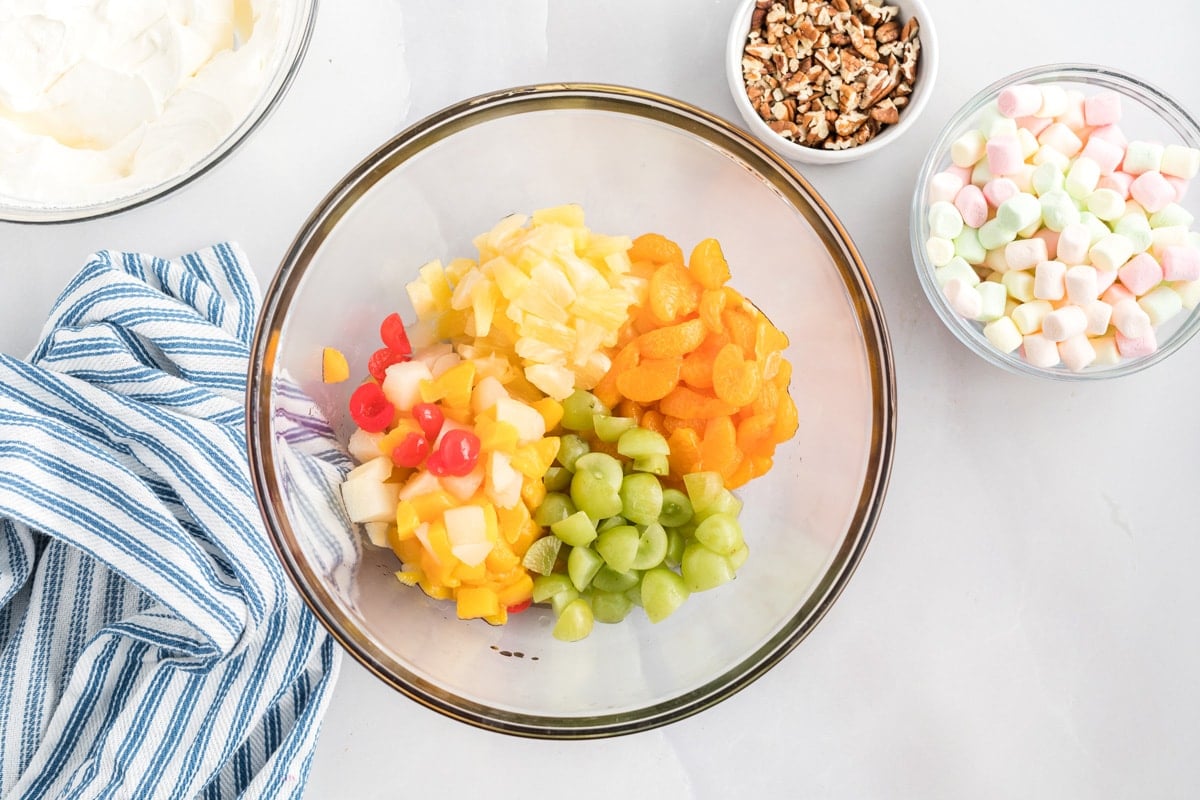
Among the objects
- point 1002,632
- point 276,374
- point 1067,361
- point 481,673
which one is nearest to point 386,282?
point 276,374

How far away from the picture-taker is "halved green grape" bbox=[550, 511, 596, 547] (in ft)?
3.38

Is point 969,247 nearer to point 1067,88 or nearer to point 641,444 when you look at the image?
point 1067,88

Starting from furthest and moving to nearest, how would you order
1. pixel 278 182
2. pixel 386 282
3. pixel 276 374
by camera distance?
pixel 278 182
pixel 386 282
pixel 276 374

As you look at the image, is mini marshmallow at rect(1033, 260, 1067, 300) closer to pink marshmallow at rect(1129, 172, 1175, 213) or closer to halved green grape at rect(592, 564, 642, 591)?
pink marshmallow at rect(1129, 172, 1175, 213)

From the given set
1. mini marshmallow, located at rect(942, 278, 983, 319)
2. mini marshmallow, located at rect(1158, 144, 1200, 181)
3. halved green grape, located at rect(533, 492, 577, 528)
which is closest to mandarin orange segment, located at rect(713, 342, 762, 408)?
halved green grape, located at rect(533, 492, 577, 528)

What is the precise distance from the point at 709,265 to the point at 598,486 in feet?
0.93

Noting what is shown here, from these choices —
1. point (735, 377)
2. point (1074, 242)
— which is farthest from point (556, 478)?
point (1074, 242)

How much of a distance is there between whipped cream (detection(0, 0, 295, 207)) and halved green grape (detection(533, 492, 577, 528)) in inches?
25.2

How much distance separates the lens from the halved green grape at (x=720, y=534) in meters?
1.04

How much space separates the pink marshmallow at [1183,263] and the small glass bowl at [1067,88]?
68 mm

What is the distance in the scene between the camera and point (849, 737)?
1.33 m

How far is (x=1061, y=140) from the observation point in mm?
1246

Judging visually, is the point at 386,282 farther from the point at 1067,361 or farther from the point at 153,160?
the point at 1067,361

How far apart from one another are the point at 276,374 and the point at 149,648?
1.50ft
